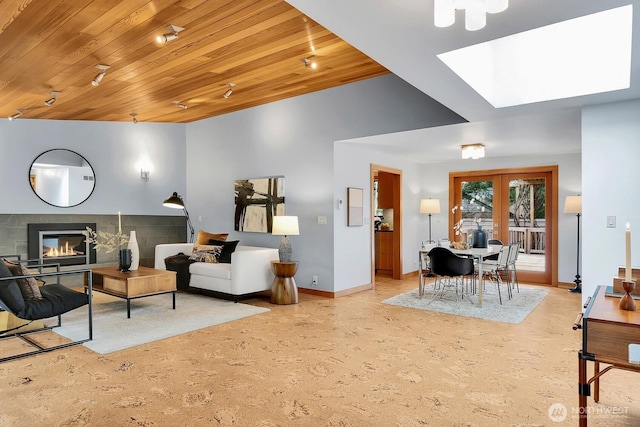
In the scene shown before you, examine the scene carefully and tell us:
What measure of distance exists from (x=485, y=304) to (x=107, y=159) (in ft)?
20.5

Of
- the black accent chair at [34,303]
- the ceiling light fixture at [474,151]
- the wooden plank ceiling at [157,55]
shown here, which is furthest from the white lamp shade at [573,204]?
the black accent chair at [34,303]

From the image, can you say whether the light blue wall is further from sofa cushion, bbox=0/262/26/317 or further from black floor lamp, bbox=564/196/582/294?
sofa cushion, bbox=0/262/26/317

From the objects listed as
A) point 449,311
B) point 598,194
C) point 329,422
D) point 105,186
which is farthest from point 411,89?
point 105,186

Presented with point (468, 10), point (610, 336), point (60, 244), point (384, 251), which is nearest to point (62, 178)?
point (60, 244)

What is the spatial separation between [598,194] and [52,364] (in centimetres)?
492

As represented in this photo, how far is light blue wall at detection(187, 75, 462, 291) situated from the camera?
5.23 metres

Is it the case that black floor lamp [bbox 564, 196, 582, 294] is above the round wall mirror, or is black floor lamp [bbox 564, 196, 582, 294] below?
below

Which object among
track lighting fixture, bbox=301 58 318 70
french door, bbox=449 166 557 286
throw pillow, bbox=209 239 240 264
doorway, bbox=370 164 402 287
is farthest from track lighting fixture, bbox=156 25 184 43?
french door, bbox=449 166 557 286

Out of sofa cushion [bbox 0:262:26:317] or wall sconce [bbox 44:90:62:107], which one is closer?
sofa cushion [bbox 0:262:26:317]

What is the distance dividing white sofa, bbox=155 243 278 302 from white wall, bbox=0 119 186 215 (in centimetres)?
215

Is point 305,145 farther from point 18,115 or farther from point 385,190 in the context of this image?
point 18,115

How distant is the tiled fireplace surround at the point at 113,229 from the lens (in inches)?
236

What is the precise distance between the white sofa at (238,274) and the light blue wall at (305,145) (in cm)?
65

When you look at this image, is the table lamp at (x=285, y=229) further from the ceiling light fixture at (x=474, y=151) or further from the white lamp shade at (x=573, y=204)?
the white lamp shade at (x=573, y=204)
